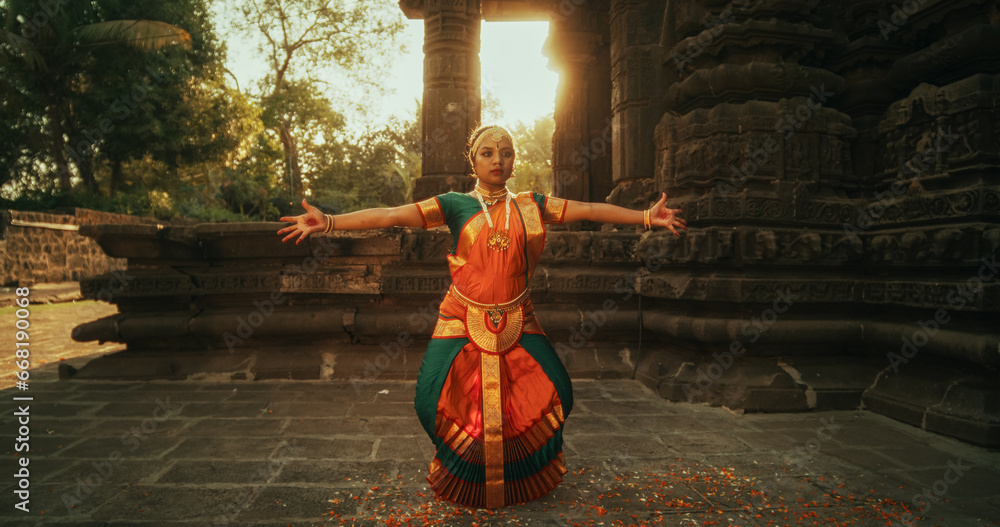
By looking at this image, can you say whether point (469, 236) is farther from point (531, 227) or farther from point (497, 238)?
point (531, 227)

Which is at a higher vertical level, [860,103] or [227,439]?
[860,103]

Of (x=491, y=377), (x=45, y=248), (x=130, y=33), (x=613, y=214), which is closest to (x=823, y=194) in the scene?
(x=613, y=214)

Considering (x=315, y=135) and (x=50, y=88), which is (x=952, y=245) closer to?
(x=50, y=88)

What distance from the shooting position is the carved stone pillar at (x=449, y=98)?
6.05 m

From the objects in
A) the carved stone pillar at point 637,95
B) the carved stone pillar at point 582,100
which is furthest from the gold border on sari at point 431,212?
the carved stone pillar at point 582,100

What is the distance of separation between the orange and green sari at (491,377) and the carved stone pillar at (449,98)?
12.2 ft

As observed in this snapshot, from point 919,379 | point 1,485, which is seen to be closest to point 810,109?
point 919,379

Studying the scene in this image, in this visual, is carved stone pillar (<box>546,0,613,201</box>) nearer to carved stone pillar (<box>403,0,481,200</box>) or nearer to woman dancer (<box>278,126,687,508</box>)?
carved stone pillar (<box>403,0,481,200</box>)

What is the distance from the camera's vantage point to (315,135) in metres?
30.3

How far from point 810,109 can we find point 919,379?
203 centimetres

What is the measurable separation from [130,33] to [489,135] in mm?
20893

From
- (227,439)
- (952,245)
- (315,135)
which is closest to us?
(227,439)

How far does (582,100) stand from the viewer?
8000 mm

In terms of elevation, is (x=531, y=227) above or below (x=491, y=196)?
below
